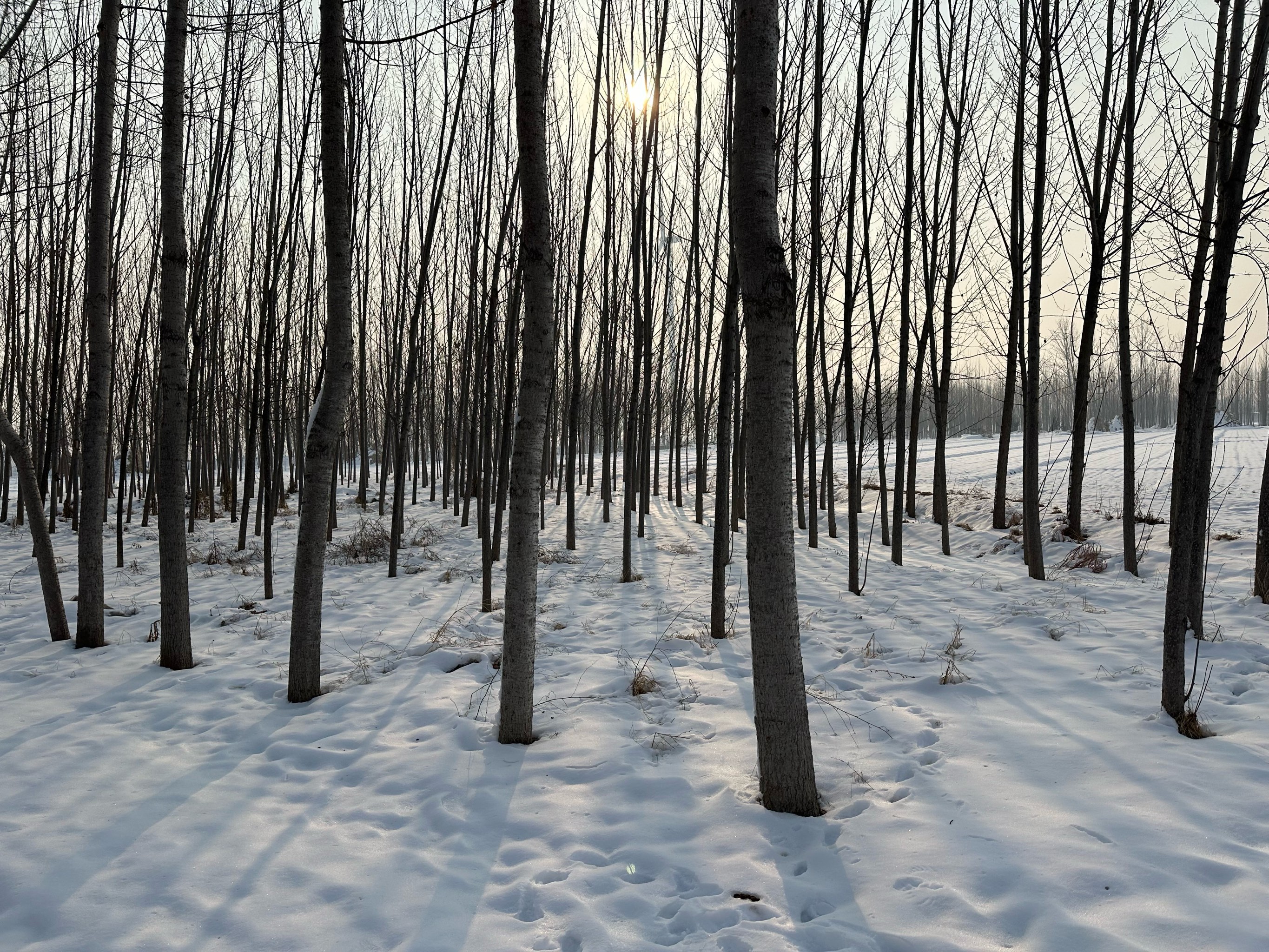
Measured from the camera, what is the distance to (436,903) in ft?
7.61

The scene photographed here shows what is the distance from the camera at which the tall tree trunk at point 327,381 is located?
390 centimetres

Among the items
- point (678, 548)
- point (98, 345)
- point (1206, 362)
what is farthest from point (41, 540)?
point (1206, 362)

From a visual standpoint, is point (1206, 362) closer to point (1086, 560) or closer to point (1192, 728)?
point (1192, 728)

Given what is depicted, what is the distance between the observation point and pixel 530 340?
340 centimetres

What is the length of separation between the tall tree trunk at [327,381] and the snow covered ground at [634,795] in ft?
1.34

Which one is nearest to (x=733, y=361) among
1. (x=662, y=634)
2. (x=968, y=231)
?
(x=662, y=634)

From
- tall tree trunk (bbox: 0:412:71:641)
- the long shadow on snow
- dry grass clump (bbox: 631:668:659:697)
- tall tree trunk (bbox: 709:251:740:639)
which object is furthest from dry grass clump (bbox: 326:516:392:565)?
the long shadow on snow

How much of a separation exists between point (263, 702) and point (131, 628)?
266 centimetres

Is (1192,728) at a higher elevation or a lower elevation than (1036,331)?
lower

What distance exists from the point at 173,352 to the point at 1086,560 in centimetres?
945

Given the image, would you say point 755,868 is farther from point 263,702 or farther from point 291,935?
point 263,702

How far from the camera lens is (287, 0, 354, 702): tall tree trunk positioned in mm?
3902

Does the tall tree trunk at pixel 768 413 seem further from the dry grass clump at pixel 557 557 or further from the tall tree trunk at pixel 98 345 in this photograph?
the dry grass clump at pixel 557 557

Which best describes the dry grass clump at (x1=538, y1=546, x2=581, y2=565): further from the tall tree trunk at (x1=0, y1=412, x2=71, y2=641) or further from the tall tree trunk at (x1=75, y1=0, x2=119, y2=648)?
the tall tree trunk at (x1=0, y1=412, x2=71, y2=641)
